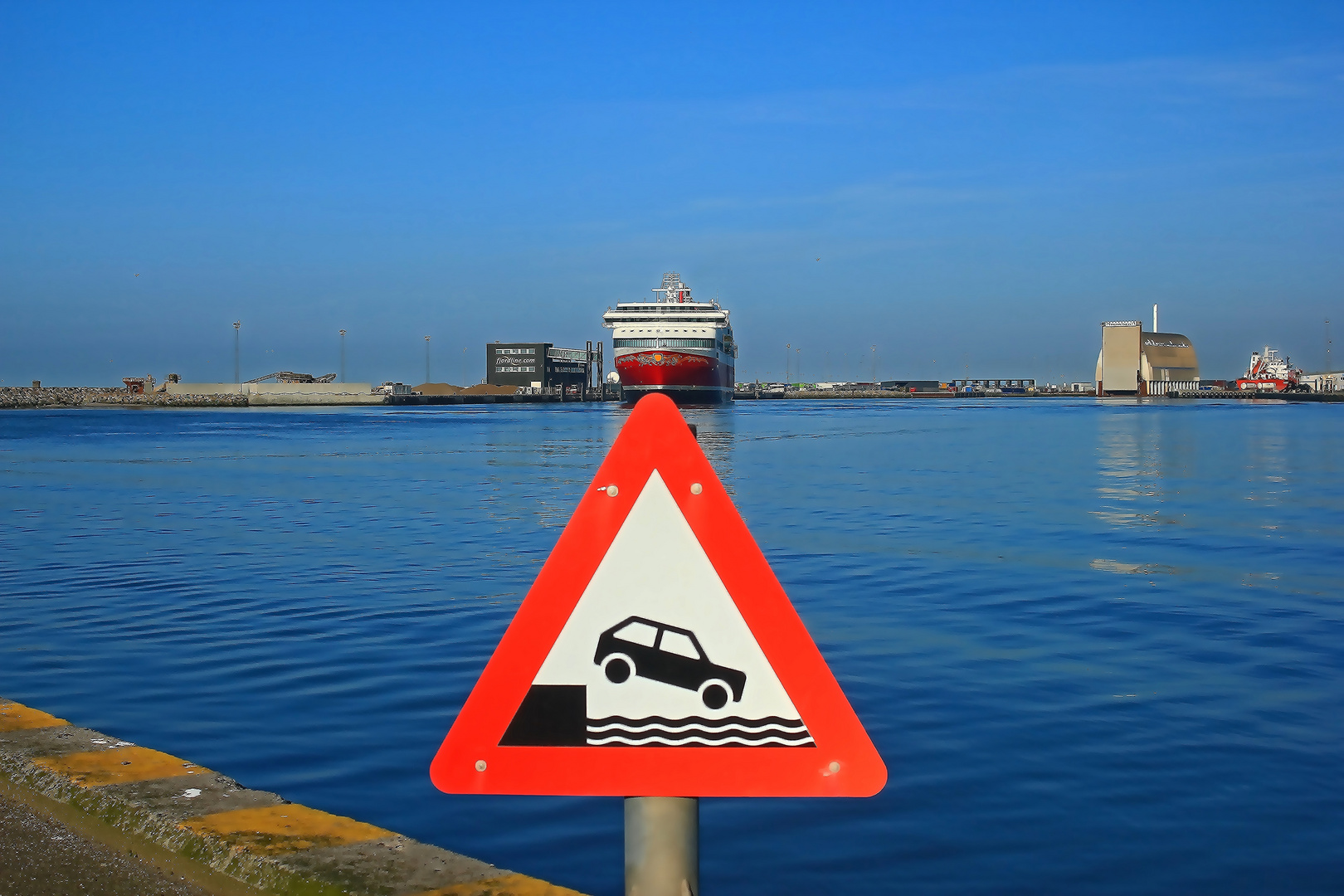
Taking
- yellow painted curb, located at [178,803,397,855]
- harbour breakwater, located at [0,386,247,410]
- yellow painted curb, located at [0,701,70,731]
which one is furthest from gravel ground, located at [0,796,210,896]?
harbour breakwater, located at [0,386,247,410]

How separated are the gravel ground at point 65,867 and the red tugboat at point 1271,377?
20447 centimetres

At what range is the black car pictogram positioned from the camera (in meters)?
2.02

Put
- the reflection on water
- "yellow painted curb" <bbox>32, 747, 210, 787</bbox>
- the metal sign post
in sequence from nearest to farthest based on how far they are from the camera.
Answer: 1. the metal sign post
2. "yellow painted curb" <bbox>32, 747, 210, 787</bbox>
3. the reflection on water

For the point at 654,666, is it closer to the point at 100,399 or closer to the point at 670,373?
the point at 670,373

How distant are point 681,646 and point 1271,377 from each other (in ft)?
701

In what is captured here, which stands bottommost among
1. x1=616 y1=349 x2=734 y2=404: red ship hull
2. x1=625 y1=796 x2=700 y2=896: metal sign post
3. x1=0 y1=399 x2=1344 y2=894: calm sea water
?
x1=0 y1=399 x2=1344 y2=894: calm sea water

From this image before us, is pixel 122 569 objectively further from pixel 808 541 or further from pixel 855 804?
pixel 855 804

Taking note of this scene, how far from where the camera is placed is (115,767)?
12.4 feet

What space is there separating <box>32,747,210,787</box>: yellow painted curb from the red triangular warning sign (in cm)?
218

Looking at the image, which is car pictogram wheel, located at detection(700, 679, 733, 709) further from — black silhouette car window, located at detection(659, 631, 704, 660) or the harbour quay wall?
the harbour quay wall

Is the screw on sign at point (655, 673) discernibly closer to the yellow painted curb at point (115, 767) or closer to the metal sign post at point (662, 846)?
the metal sign post at point (662, 846)

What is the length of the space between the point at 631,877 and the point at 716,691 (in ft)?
1.18

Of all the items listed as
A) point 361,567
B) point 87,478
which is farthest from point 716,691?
point 87,478

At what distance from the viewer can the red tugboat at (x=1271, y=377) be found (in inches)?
7239
